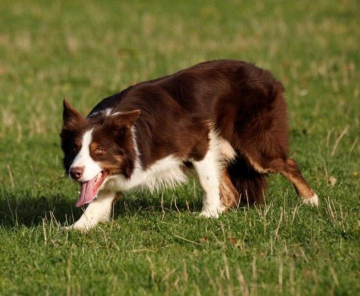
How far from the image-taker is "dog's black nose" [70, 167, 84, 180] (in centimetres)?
658

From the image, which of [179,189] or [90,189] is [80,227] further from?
[179,189]

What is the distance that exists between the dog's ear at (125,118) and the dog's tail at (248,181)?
4.95 ft

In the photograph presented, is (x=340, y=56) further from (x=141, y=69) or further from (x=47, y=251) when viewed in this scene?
(x=47, y=251)

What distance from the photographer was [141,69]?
1616 cm

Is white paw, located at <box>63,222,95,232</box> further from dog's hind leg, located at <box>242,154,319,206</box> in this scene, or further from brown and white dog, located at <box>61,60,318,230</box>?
dog's hind leg, located at <box>242,154,319,206</box>

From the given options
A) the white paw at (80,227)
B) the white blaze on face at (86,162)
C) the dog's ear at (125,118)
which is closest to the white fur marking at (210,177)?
the dog's ear at (125,118)

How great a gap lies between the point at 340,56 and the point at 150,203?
31.1 feet

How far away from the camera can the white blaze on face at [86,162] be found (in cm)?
665

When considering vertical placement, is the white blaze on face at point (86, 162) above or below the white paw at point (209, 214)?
above

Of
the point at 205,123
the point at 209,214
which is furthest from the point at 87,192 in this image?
the point at 205,123

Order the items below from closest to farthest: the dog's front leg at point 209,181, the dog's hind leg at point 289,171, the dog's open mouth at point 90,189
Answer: the dog's open mouth at point 90,189 < the dog's front leg at point 209,181 < the dog's hind leg at point 289,171

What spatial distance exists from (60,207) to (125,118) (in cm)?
194

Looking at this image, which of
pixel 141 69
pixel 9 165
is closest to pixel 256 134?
pixel 9 165

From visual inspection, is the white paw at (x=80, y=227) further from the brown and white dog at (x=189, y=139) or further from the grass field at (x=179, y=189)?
the grass field at (x=179, y=189)
